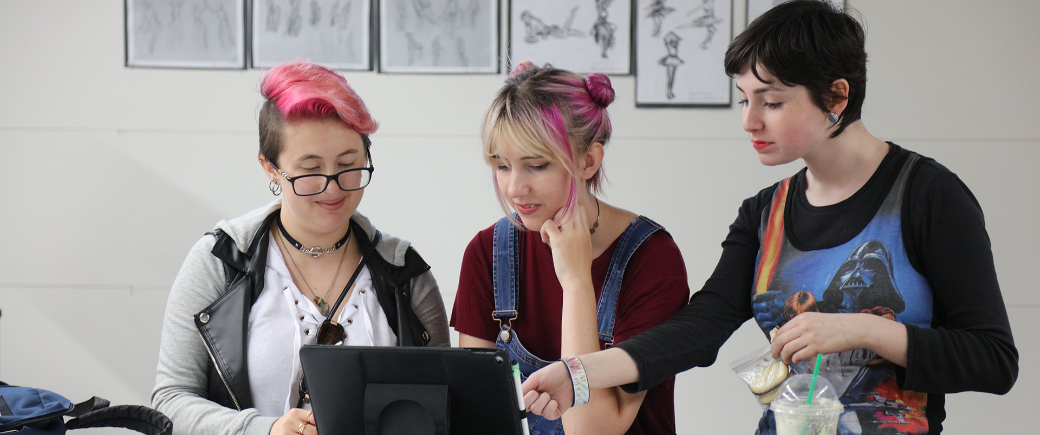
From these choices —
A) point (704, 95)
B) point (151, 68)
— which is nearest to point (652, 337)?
point (704, 95)

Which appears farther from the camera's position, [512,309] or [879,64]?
[879,64]

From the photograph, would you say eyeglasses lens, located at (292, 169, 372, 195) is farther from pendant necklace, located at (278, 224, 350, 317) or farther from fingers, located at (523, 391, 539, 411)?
fingers, located at (523, 391, 539, 411)

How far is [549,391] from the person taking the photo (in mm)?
1234

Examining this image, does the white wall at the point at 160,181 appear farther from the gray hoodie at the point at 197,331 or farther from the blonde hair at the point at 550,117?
the blonde hair at the point at 550,117

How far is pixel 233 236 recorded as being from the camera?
5.68 ft

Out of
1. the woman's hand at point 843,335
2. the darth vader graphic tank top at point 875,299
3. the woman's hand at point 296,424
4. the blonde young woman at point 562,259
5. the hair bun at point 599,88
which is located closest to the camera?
the woman's hand at point 843,335

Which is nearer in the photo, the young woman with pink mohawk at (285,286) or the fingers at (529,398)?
the fingers at (529,398)

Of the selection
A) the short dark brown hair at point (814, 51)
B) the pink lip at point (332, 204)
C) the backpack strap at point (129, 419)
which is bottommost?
the backpack strap at point (129, 419)

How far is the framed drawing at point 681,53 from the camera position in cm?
294

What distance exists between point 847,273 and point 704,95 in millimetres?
1737

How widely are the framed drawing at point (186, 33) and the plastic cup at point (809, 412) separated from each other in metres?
2.60

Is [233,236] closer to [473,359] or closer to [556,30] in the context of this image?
[473,359]

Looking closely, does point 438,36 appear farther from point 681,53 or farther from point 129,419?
point 129,419

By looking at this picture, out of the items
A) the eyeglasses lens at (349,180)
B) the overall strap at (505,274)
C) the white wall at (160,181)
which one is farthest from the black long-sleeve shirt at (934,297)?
the white wall at (160,181)
